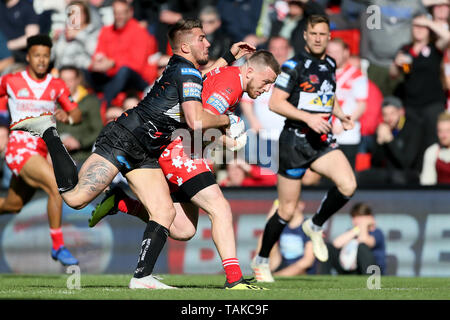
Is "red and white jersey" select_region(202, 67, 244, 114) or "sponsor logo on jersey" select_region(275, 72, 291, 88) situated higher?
"sponsor logo on jersey" select_region(275, 72, 291, 88)

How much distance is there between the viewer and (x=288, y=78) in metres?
11.2

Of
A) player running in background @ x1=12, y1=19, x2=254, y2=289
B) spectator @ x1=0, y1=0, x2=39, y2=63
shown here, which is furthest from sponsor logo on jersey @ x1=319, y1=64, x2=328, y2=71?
spectator @ x1=0, y1=0, x2=39, y2=63

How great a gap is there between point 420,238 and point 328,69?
400cm

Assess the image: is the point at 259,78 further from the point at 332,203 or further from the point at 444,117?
the point at 444,117

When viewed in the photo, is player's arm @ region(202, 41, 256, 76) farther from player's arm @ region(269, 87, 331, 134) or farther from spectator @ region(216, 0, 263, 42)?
spectator @ region(216, 0, 263, 42)

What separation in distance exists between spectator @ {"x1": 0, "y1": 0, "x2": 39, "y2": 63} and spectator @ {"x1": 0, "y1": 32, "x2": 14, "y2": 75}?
8 centimetres

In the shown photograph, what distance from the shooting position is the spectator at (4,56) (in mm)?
16750

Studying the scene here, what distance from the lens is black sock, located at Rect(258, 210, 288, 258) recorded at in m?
11.4

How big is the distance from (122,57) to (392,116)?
4.93 meters

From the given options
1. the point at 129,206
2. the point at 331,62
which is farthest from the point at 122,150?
the point at 331,62

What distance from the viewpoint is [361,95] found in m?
15.2

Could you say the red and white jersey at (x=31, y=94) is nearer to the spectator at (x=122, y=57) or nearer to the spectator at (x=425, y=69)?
the spectator at (x=122, y=57)
